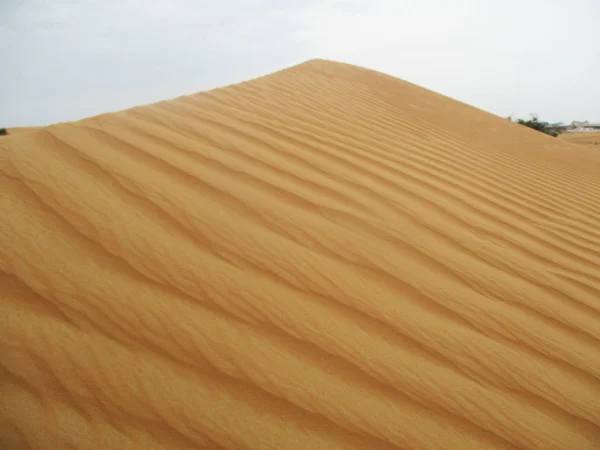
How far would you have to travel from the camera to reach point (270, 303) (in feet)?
4.43

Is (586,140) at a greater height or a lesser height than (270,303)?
greater

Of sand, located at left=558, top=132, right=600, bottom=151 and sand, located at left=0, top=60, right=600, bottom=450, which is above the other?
sand, located at left=558, top=132, right=600, bottom=151

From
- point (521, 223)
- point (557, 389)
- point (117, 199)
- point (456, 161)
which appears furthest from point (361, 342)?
point (456, 161)

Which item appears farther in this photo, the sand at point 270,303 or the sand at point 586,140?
the sand at point 586,140

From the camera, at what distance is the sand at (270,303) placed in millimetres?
1074

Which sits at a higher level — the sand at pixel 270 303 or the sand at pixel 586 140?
the sand at pixel 586 140

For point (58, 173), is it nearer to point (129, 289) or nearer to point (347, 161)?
point (129, 289)

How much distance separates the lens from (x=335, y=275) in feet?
4.97

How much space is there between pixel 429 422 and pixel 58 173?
1835 millimetres

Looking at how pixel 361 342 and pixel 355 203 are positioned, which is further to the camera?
pixel 355 203

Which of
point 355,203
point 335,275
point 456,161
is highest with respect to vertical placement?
point 456,161

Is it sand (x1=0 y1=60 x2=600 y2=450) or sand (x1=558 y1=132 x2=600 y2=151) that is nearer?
sand (x1=0 y1=60 x2=600 y2=450)

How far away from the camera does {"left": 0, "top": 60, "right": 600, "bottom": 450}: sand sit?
1.07m

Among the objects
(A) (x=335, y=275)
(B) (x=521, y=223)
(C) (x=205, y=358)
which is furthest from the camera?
(B) (x=521, y=223)
